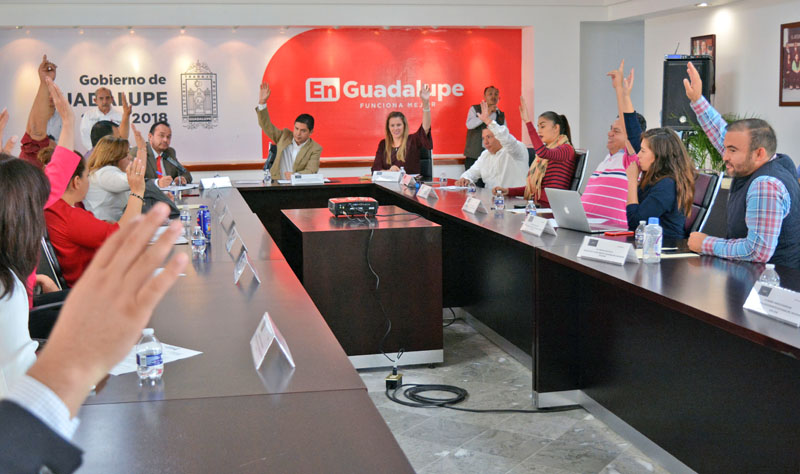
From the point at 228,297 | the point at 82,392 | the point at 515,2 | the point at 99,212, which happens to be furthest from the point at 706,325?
the point at 515,2

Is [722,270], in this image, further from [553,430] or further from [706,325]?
[553,430]

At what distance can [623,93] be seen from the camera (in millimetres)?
4555

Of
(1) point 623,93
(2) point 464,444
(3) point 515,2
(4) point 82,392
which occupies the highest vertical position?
(3) point 515,2

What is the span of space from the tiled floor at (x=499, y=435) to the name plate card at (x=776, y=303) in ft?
3.28

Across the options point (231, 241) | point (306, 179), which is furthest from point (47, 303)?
point (306, 179)

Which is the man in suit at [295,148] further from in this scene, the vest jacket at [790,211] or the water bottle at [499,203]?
the vest jacket at [790,211]

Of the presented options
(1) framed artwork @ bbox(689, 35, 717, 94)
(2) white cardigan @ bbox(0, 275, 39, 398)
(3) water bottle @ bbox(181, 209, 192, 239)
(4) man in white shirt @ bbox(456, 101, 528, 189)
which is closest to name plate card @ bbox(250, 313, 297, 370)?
(2) white cardigan @ bbox(0, 275, 39, 398)

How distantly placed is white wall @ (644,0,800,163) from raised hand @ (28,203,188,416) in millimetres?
7442

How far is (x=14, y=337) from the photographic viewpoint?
5.43 feet

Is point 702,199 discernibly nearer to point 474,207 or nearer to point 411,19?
point 474,207

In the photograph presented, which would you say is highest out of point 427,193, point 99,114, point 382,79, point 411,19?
point 411,19

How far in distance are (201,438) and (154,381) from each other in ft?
1.28

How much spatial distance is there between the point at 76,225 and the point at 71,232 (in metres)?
0.04

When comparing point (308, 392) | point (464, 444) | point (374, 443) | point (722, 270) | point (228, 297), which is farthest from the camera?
point (464, 444)
